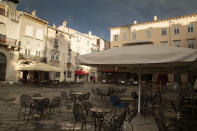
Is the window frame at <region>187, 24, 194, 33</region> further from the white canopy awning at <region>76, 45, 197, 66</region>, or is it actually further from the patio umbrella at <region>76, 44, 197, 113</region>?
the white canopy awning at <region>76, 45, 197, 66</region>

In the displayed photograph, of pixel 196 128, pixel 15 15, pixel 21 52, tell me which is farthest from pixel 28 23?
pixel 196 128

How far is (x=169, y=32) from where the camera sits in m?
28.9

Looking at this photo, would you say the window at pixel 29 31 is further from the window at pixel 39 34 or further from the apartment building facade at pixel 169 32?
the apartment building facade at pixel 169 32

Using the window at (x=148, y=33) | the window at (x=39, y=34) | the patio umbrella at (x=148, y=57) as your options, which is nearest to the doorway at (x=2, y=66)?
the window at (x=39, y=34)

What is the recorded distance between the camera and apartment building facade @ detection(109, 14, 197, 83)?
1061 inches

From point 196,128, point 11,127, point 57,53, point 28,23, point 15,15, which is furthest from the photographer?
point 57,53

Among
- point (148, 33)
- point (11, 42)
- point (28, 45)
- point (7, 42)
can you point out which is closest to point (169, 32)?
point (148, 33)

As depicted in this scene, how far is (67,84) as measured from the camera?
57.9 ft

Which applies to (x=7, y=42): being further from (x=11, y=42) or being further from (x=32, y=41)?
(x=32, y=41)

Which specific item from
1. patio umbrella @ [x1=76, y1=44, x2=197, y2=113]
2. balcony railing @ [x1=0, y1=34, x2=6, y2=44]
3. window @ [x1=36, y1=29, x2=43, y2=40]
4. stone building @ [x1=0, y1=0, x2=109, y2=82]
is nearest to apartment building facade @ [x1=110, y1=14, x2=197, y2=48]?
stone building @ [x1=0, y1=0, x2=109, y2=82]

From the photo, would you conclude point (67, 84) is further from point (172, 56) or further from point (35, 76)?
point (172, 56)

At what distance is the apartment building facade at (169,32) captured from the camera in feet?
88.4

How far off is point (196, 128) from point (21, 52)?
24.0 meters

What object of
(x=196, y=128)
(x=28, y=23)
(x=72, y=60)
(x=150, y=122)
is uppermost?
(x=28, y=23)
